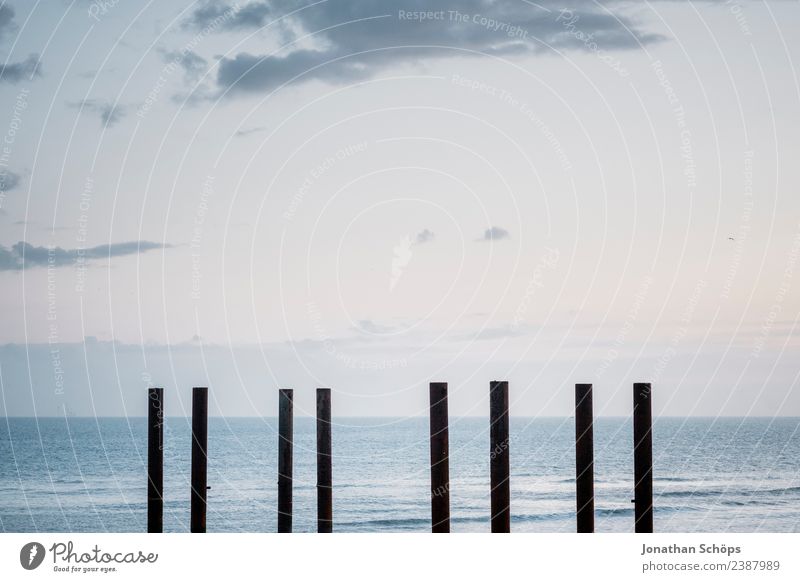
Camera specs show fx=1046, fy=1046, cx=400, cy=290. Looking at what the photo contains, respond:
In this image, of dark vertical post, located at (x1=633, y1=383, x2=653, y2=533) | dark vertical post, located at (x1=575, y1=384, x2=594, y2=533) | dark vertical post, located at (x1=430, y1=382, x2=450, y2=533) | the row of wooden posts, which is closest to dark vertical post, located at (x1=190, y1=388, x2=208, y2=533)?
the row of wooden posts

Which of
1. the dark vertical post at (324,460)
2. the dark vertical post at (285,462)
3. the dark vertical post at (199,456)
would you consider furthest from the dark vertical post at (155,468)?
the dark vertical post at (324,460)

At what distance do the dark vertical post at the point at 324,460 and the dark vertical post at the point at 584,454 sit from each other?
4.76 meters

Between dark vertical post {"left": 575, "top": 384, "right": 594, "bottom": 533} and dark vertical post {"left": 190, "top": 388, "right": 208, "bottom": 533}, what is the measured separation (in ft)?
23.4

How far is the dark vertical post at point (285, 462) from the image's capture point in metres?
20.5

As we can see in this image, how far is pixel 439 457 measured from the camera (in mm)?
19625

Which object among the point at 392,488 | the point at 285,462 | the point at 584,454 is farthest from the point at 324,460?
the point at 392,488

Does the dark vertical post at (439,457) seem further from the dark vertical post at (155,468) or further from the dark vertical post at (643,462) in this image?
the dark vertical post at (155,468)

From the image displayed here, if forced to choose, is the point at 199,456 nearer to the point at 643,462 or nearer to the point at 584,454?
the point at 584,454

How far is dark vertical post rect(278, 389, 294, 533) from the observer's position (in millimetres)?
20469

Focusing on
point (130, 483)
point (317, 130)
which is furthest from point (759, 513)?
point (130, 483)
